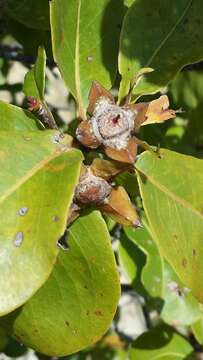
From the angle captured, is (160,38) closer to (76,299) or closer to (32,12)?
(32,12)

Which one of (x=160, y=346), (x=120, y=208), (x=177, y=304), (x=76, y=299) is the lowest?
(x=160, y=346)

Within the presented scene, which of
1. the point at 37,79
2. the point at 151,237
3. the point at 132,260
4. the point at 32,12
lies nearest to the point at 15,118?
the point at 37,79

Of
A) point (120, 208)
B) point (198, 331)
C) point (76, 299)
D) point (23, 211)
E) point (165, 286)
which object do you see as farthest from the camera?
point (198, 331)

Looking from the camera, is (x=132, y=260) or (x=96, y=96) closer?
(x=96, y=96)

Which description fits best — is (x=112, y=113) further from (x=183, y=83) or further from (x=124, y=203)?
(x=183, y=83)

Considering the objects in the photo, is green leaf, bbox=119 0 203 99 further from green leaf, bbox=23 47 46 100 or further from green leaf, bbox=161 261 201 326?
green leaf, bbox=161 261 201 326
